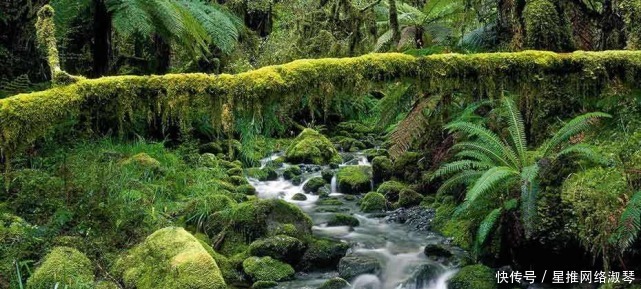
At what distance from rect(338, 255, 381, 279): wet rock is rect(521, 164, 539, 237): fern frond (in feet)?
5.05

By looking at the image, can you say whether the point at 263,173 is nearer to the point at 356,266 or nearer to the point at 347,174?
the point at 347,174

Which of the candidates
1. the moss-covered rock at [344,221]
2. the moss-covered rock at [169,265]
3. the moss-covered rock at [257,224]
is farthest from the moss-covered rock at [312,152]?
the moss-covered rock at [169,265]

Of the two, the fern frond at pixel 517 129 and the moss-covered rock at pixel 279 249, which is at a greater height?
the fern frond at pixel 517 129

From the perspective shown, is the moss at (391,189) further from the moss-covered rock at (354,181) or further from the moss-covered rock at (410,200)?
the moss-covered rock at (354,181)

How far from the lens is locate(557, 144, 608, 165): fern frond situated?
14.2 ft

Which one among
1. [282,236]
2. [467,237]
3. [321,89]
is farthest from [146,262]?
[467,237]

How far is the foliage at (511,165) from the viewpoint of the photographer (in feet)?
14.5

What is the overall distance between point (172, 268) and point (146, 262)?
28 centimetres

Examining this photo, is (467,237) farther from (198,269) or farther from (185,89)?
(185,89)

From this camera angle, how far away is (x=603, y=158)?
4.33 metres

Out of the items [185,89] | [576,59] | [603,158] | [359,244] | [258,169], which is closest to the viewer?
[185,89]

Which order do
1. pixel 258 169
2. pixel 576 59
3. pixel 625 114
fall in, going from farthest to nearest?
pixel 258 169, pixel 625 114, pixel 576 59

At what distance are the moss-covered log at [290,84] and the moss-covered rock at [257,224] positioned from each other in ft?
8.05

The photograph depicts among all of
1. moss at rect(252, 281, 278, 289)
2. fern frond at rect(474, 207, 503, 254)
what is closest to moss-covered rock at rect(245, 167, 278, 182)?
moss at rect(252, 281, 278, 289)
